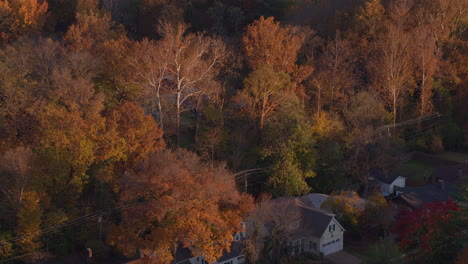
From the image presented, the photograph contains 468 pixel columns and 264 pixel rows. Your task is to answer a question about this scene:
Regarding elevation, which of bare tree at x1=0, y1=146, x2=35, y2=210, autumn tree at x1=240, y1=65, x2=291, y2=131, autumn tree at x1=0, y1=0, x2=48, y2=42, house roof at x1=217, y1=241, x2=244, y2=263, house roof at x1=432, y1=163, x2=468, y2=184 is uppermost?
autumn tree at x1=0, y1=0, x2=48, y2=42

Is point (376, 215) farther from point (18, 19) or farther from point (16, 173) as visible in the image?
point (18, 19)

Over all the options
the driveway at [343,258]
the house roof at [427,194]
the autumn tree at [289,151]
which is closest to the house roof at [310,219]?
the driveway at [343,258]


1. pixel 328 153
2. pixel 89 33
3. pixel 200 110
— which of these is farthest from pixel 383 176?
pixel 89 33

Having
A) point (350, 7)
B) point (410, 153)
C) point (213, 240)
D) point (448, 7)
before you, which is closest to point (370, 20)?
point (350, 7)

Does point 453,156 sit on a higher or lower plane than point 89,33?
lower

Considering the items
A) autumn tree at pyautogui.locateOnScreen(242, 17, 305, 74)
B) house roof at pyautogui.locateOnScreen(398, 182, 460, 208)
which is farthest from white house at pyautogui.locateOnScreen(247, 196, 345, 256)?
autumn tree at pyautogui.locateOnScreen(242, 17, 305, 74)

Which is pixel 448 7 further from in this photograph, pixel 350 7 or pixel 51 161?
pixel 51 161

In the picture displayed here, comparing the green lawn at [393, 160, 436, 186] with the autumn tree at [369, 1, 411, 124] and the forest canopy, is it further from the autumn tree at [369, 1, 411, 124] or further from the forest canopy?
the autumn tree at [369, 1, 411, 124]
